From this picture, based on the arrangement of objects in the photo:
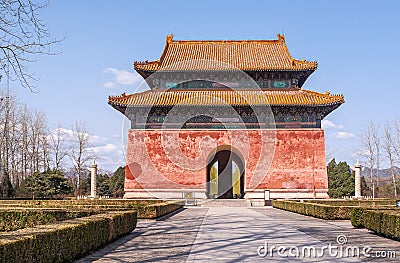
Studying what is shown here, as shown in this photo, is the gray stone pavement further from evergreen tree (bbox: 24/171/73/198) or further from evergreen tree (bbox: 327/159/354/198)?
evergreen tree (bbox: 327/159/354/198)

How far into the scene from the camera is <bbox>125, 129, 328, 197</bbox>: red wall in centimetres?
2717

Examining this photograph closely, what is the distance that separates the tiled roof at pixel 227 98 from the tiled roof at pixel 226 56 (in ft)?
5.58

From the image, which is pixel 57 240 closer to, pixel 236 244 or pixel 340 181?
pixel 236 244

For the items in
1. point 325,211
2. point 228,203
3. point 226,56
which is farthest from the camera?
point 226,56

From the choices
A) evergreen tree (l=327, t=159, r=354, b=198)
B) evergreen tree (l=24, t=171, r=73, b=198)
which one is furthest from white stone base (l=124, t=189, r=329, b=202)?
evergreen tree (l=327, t=159, r=354, b=198)

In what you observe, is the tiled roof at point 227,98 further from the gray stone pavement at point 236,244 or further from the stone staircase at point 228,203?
the gray stone pavement at point 236,244

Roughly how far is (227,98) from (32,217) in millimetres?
17322

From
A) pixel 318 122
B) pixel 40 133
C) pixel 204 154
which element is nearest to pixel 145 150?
pixel 204 154

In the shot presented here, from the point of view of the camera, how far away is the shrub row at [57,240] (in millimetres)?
5309

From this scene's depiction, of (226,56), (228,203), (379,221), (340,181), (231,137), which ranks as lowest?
(228,203)

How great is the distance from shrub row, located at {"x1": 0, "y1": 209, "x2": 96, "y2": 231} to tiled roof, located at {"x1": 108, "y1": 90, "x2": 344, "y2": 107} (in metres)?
15.6

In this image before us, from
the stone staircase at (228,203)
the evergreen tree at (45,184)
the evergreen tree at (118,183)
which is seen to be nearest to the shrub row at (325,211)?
the stone staircase at (228,203)

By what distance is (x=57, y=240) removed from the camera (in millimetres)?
6457

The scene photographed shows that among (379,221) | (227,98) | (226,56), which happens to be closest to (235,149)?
(227,98)
